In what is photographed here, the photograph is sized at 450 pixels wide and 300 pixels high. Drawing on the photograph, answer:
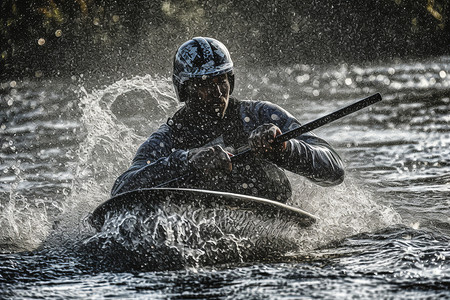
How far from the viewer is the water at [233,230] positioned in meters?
4.71

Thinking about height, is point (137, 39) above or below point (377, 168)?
above

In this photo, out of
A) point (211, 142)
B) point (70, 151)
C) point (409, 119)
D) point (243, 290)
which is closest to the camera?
point (243, 290)

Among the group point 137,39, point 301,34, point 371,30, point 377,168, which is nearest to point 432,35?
point 371,30

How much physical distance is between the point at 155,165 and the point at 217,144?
56 centimetres

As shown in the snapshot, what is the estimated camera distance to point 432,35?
25.9 metres

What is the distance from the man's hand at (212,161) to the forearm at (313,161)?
0.48m

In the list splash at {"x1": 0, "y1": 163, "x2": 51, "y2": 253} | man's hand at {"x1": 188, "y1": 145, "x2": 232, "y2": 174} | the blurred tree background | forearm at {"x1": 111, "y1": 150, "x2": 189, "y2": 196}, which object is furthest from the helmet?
the blurred tree background

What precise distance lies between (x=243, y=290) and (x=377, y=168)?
5.67 metres

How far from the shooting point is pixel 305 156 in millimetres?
5398

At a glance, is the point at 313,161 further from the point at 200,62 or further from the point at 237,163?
the point at 200,62

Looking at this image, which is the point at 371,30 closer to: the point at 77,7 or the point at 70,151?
the point at 77,7

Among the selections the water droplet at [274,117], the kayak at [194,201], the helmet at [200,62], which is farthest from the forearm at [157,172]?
the water droplet at [274,117]

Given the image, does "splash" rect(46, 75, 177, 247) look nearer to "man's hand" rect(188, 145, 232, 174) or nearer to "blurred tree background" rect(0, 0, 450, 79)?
"man's hand" rect(188, 145, 232, 174)

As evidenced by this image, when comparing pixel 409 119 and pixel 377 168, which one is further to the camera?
pixel 409 119
